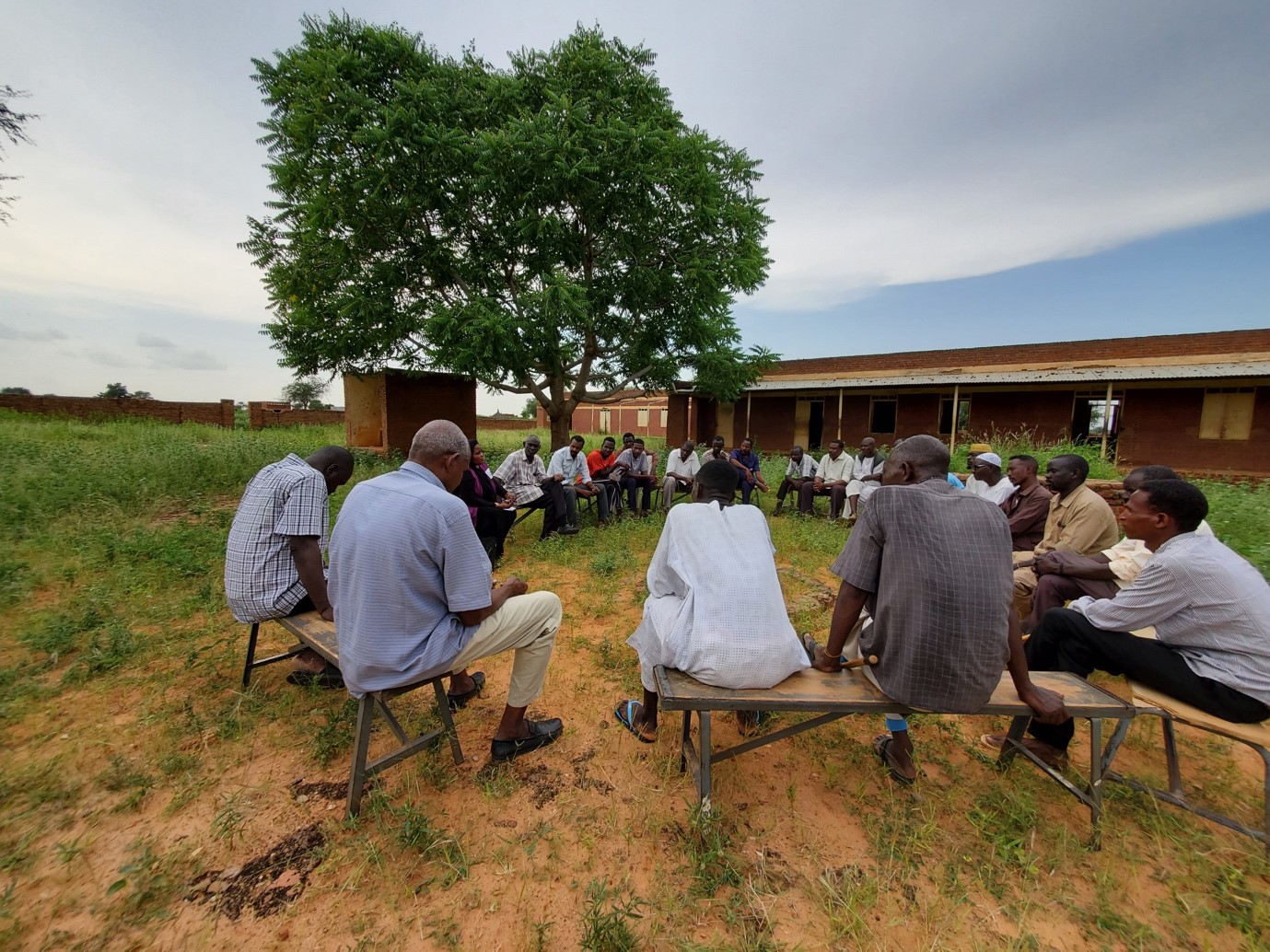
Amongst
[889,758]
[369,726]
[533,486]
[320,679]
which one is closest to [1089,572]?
[889,758]

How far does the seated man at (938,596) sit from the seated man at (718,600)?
0.32 m

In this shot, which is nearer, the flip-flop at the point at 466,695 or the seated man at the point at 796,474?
the flip-flop at the point at 466,695

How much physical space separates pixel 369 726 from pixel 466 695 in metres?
0.90

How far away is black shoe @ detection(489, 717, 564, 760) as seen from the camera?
2320 millimetres

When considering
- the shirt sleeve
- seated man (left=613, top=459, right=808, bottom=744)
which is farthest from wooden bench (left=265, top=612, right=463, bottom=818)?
seated man (left=613, top=459, right=808, bottom=744)

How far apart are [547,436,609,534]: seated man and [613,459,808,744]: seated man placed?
3993 millimetres

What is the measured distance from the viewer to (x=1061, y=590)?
324 cm

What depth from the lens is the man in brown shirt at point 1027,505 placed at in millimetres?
4062

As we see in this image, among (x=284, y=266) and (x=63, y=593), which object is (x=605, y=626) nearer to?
(x=63, y=593)

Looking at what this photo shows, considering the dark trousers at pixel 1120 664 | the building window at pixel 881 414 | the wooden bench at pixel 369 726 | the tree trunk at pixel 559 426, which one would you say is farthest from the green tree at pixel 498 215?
the dark trousers at pixel 1120 664

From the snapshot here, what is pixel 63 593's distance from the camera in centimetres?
382

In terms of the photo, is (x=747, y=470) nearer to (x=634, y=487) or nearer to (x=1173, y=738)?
(x=634, y=487)

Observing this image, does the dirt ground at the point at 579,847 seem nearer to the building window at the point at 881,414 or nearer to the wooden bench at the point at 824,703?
the wooden bench at the point at 824,703

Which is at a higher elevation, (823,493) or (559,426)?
(559,426)
